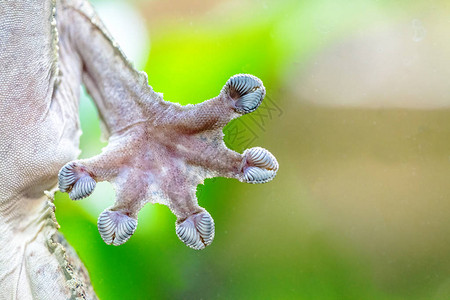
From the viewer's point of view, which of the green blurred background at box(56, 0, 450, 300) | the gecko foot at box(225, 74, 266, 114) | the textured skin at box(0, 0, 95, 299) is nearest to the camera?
the gecko foot at box(225, 74, 266, 114)

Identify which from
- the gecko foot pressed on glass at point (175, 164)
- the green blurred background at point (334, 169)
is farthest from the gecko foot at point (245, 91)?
the green blurred background at point (334, 169)

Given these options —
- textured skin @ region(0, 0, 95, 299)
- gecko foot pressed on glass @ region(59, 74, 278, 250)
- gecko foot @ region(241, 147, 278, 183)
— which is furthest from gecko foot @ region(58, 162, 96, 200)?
gecko foot @ region(241, 147, 278, 183)

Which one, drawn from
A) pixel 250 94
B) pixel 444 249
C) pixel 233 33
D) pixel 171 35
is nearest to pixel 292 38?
pixel 233 33

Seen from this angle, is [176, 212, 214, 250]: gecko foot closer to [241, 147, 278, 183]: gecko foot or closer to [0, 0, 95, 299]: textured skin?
[241, 147, 278, 183]: gecko foot

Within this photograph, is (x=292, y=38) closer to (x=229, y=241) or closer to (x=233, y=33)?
(x=233, y=33)

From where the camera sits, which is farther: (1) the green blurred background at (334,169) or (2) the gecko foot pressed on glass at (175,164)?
(1) the green blurred background at (334,169)

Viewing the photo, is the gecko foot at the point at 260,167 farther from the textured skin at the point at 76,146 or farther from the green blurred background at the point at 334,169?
the green blurred background at the point at 334,169
